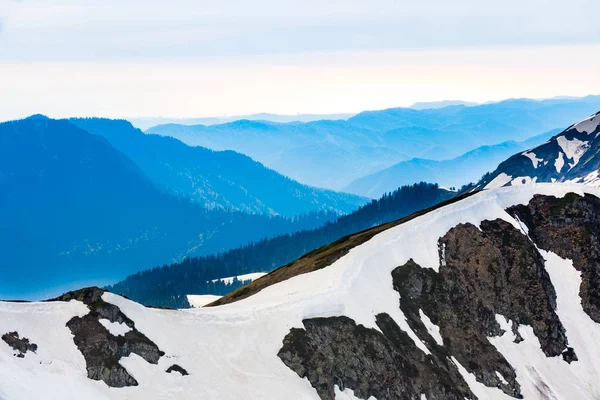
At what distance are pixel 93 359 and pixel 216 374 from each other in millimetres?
13529

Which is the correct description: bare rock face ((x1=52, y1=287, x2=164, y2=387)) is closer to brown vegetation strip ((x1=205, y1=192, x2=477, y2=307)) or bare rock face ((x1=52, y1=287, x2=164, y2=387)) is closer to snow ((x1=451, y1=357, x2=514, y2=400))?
brown vegetation strip ((x1=205, y1=192, x2=477, y2=307))

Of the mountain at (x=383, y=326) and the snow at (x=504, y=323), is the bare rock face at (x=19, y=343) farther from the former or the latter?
the snow at (x=504, y=323)

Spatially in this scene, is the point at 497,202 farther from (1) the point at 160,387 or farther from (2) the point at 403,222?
(1) the point at 160,387

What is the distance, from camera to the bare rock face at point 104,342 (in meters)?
92.5

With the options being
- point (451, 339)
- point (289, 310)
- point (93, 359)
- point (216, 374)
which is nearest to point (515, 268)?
point (451, 339)

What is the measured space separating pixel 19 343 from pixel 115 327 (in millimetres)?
12039

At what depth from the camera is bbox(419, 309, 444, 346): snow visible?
122m

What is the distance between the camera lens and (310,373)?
104 metres

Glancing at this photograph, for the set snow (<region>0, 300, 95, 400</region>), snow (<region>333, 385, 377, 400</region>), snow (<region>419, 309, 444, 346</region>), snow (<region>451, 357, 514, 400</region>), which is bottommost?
snow (<region>451, 357, 514, 400</region>)

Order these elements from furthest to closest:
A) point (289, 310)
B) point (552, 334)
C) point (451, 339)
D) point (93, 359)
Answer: point (552, 334) < point (451, 339) < point (289, 310) < point (93, 359)

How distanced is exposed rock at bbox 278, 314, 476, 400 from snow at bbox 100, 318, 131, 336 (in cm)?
1814

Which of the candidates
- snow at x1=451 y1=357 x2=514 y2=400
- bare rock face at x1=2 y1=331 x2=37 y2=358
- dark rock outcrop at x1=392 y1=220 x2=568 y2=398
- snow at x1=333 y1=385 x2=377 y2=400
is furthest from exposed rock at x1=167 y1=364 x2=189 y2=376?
snow at x1=451 y1=357 x2=514 y2=400

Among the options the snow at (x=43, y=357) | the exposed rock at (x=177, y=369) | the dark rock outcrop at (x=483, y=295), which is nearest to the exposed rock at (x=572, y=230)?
the dark rock outcrop at (x=483, y=295)

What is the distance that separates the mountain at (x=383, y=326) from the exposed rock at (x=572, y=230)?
0.24 m
